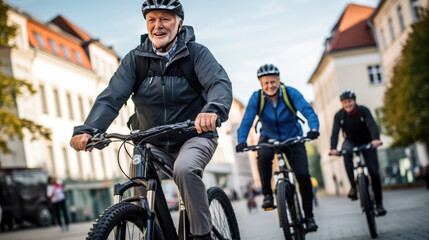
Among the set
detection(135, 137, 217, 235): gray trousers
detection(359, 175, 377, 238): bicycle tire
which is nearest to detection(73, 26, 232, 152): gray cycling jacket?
detection(135, 137, 217, 235): gray trousers

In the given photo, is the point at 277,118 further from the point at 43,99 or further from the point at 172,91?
the point at 43,99

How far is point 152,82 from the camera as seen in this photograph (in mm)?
4809

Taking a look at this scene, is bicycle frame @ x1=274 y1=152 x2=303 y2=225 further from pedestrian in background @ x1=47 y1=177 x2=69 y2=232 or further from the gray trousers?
pedestrian in background @ x1=47 y1=177 x2=69 y2=232

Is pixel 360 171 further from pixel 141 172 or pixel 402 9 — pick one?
pixel 402 9

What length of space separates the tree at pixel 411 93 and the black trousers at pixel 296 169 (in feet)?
84.6

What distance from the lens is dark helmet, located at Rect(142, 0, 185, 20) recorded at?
15.7 ft

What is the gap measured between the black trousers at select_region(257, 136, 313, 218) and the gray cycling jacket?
126 inches

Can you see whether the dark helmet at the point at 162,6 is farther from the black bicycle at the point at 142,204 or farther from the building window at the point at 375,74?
the building window at the point at 375,74

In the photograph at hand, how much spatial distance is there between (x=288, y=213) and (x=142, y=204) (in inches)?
139

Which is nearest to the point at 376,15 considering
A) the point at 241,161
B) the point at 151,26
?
the point at 151,26

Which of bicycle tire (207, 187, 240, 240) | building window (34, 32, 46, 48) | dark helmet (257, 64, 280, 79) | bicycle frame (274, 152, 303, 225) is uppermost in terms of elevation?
building window (34, 32, 46, 48)

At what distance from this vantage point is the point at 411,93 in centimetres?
3409

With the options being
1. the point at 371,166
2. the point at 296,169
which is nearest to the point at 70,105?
the point at 371,166

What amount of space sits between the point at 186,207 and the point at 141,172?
15.6 inches
